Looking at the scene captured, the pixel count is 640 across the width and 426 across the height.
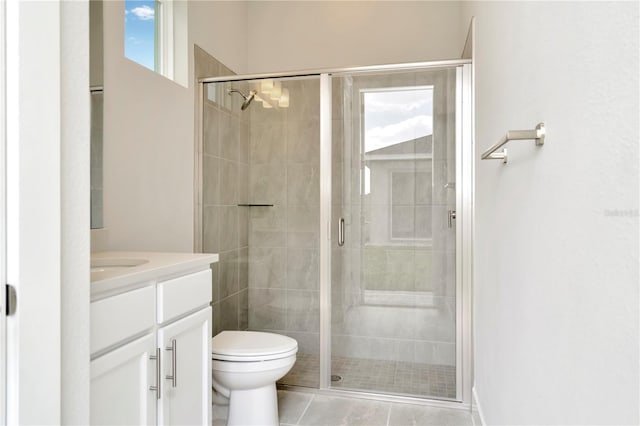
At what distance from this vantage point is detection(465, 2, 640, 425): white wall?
22.8 inches

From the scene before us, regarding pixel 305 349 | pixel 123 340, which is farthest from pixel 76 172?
pixel 305 349

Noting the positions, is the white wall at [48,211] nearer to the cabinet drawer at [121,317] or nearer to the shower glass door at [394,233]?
the cabinet drawer at [121,317]

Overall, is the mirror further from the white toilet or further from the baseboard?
the baseboard

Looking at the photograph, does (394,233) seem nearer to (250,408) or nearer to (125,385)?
(250,408)

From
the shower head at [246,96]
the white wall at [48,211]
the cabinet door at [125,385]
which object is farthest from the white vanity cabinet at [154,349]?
the shower head at [246,96]

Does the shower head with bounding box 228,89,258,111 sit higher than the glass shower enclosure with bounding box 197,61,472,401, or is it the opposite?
the shower head with bounding box 228,89,258,111

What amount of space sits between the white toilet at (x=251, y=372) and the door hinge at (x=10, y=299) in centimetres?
124

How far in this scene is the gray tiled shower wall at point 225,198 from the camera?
2639mm

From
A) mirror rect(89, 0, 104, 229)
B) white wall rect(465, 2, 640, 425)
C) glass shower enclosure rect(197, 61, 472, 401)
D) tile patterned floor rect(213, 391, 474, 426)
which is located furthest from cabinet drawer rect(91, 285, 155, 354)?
glass shower enclosure rect(197, 61, 472, 401)

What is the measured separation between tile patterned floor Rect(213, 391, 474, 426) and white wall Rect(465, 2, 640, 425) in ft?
2.57

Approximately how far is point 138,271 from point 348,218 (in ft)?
4.85

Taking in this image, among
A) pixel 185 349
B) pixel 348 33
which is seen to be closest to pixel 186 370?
pixel 185 349

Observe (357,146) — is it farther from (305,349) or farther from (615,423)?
(615,423)

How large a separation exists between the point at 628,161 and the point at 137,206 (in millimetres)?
1969
